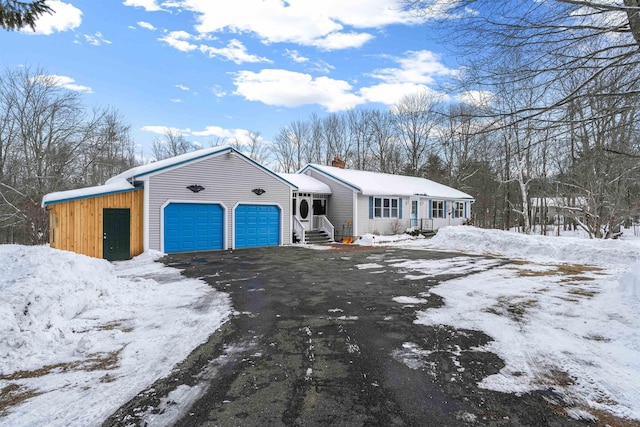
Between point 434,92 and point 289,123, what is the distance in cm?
3552

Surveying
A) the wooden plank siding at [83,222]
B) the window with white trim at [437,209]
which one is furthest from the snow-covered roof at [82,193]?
the window with white trim at [437,209]

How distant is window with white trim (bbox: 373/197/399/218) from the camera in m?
20.5

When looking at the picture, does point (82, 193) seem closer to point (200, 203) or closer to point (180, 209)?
point (180, 209)

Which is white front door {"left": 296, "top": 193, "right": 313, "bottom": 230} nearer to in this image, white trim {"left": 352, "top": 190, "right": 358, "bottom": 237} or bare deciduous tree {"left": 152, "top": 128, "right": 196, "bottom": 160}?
white trim {"left": 352, "top": 190, "right": 358, "bottom": 237}

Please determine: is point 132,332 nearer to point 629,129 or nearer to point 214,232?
point 629,129

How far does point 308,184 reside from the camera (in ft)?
66.4

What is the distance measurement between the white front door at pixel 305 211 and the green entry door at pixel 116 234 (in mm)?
9341

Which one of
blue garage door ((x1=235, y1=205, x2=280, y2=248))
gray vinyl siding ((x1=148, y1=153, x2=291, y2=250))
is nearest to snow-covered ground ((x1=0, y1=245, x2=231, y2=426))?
gray vinyl siding ((x1=148, y1=153, x2=291, y2=250))

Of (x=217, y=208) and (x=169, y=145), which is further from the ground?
(x=169, y=145)

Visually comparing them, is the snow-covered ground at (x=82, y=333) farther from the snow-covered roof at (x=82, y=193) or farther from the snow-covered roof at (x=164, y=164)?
the snow-covered roof at (x=164, y=164)

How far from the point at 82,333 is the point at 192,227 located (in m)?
9.91

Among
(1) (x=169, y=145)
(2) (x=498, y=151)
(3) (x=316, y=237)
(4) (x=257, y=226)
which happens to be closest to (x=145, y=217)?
(4) (x=257, y=226)

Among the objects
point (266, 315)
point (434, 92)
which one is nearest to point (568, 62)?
point (434, 92)

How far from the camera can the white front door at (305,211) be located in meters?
19.7
